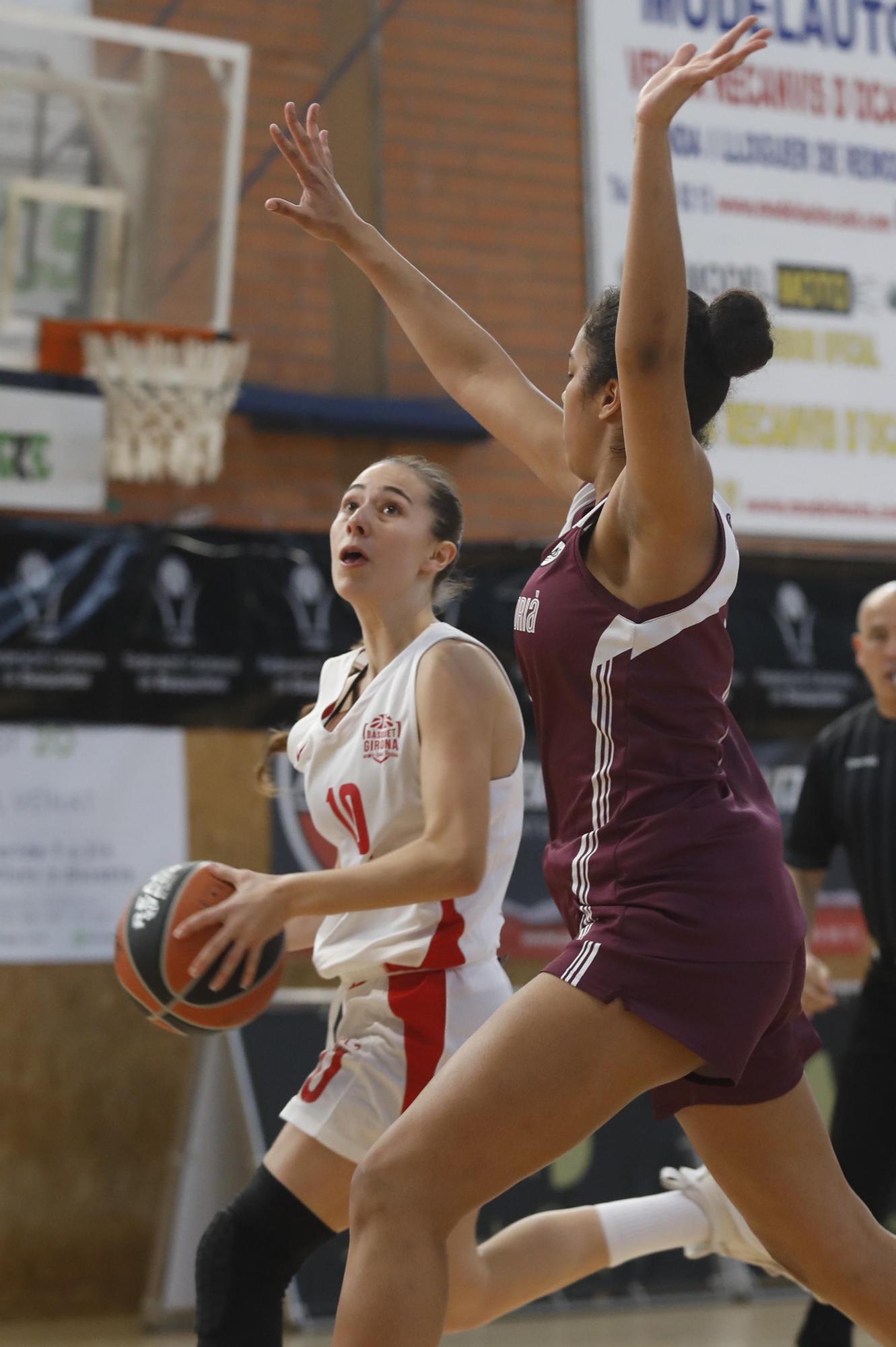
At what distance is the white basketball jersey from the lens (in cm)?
353

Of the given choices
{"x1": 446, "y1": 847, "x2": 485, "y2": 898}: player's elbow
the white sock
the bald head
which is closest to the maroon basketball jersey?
{"x1": 446, "y1": 847, "x2": 485, "y2": 898}: player's elbow

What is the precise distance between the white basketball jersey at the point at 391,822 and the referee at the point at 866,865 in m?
1.46

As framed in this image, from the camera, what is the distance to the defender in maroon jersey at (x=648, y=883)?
2.54 metres

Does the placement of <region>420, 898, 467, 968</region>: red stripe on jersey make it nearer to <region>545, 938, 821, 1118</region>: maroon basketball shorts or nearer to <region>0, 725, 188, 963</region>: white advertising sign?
<region>545, 938, 821, 1118</region>: maroon basketball shorts

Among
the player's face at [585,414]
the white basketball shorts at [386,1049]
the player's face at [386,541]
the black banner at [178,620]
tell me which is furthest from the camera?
the black banner at [178,620]

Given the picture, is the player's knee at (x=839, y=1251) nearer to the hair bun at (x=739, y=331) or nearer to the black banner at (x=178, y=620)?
the hair bun at (x=739, y=331)

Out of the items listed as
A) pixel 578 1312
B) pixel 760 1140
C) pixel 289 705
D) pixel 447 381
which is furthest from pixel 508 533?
pixel 760 1140

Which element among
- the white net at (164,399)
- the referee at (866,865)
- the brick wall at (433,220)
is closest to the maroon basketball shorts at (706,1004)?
the referee at (866,865)

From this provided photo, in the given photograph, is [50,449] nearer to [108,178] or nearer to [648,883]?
[108,178]

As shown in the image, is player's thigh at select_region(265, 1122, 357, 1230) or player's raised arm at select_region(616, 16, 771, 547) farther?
player's thigh at select_region(265, 1122, 357, 1230)

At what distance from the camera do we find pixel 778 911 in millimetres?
2797

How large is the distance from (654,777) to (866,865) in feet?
8.53

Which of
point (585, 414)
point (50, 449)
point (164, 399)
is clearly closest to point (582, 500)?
A: point (585, 414)

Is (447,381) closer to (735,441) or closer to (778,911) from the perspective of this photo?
(778,911)
